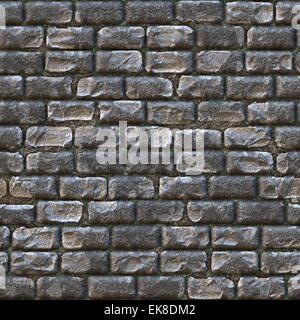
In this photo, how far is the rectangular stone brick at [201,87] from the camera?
271 cm

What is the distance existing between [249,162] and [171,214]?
0.52 metres

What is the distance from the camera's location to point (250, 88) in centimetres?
271

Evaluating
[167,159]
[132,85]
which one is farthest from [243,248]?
[132,85]

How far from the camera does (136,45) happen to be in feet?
8.89

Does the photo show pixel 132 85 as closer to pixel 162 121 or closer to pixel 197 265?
pixel 162 121

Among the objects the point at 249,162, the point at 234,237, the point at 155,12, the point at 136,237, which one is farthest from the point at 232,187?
the point at 155,12

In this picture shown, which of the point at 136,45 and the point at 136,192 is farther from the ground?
the point at 136,45

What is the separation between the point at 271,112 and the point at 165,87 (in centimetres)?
60

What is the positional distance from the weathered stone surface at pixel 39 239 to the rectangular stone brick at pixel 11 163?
1.12 ft

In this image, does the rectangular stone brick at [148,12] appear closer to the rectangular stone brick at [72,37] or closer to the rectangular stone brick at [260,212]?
the rectangular stone brick at [72,37]

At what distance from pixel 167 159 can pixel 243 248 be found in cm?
65

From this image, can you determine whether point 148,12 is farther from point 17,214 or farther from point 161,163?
point 17,214

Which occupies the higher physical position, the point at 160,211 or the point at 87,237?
the point at 160,211

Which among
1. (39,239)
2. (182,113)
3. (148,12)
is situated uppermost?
(148,12)
